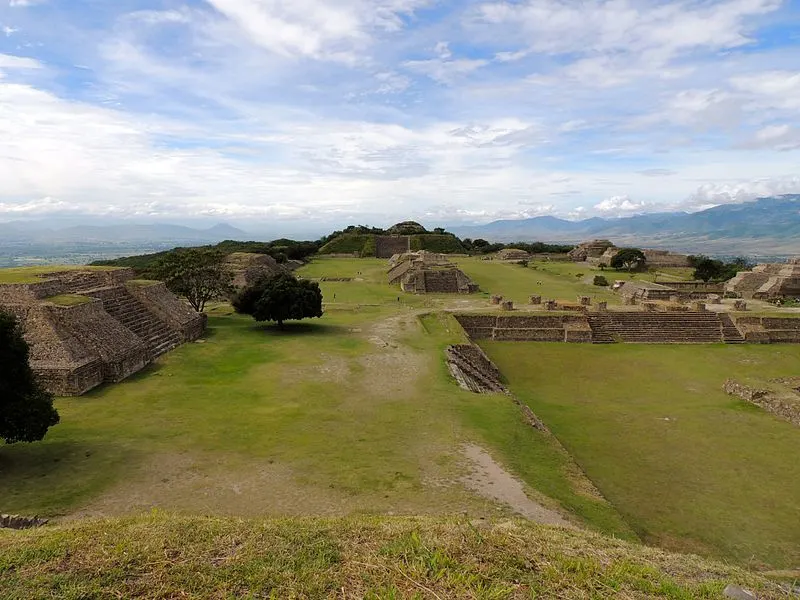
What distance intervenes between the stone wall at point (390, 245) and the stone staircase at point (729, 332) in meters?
49.9

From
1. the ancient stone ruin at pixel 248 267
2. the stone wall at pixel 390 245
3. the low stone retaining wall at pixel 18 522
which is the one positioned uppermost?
the stone wall at pixel 390 245

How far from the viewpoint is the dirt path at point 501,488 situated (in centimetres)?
818

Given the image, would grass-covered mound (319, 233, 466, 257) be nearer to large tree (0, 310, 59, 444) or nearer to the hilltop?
the hilltop

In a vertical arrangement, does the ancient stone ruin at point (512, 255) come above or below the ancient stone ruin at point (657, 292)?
above

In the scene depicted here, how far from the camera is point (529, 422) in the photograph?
13328mm

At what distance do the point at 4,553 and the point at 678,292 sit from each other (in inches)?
1553

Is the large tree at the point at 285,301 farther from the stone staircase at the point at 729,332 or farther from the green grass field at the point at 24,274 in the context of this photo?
the stone staircase at the point at 729,332

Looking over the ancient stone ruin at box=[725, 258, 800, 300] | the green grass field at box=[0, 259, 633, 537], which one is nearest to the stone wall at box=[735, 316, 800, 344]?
the ancient stone ruin at box=[725, 258, 800, 300]

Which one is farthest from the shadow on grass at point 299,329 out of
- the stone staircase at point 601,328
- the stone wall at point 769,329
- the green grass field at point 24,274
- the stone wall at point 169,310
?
the stone wall at point 769,329

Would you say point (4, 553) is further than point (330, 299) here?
No

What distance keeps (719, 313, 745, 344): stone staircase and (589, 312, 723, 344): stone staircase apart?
0.65ft

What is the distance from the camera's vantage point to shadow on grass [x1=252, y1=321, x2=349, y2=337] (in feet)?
75.2

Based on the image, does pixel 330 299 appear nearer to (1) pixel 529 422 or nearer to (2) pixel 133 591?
(1) pixel 529 422

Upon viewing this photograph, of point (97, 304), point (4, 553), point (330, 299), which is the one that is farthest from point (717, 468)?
point (330, 299)
